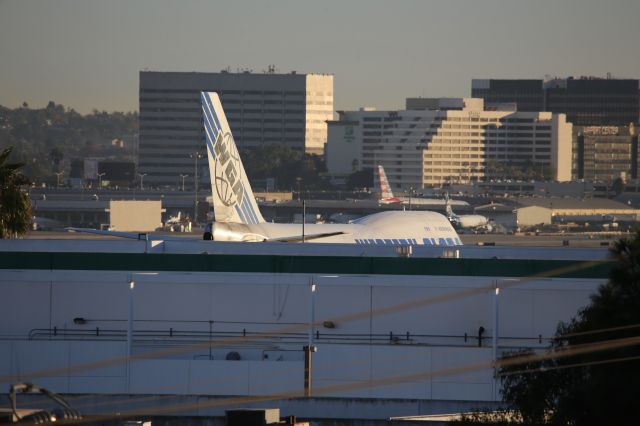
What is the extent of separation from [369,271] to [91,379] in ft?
32.7

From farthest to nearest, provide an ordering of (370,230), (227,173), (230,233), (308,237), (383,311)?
1. (370,230)
2. (227,173)
3. (230,233)
4. (308,237)
5. (383,311)

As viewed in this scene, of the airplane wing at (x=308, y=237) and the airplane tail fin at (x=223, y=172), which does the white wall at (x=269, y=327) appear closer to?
the airplane wing at (x=308, y=237)

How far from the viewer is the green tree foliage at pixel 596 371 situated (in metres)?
30.8

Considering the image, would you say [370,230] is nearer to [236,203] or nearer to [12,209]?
[236,203]

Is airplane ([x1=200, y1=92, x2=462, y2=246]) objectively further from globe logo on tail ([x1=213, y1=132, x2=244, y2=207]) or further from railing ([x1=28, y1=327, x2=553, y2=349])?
railing ([x1=28, y1=327, x2=553, y2=349])

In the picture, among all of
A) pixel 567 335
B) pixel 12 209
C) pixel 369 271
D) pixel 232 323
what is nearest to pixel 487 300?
pixel 369 271

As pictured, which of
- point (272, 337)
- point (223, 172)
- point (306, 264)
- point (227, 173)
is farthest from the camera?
point (227, 173)

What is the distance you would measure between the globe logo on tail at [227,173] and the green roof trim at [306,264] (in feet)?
83.4

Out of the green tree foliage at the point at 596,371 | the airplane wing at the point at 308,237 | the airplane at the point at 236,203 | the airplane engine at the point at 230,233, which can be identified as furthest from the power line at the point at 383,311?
the airplane at the point at 236,203

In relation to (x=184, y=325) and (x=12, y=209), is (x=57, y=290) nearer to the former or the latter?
(x=184, y=325)

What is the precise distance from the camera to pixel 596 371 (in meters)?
31.8

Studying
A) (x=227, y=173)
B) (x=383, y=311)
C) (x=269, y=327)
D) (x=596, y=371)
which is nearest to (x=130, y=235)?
(x=227, y=173)

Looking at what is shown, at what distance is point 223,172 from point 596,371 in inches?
1781

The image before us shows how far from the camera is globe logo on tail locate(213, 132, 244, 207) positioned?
75125 mm
